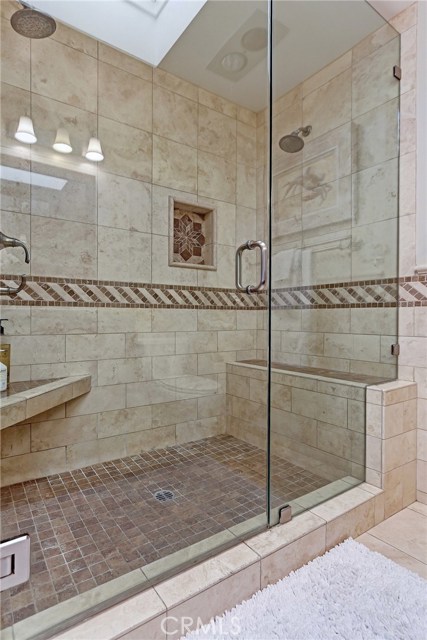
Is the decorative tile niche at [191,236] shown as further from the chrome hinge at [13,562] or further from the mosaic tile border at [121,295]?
the chrome hinge at [13,562]

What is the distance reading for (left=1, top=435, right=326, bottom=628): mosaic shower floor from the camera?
105 cm

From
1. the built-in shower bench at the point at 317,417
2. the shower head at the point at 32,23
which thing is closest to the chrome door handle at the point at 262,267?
the built-in shower bench at the point at 317,417

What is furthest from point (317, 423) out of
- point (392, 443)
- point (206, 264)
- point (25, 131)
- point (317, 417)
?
point (25, 131)

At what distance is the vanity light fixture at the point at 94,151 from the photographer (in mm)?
1943

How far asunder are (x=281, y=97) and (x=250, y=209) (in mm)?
720

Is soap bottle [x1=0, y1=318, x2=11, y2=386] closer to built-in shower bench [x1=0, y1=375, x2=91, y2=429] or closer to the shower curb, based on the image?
built-in shower bench [x1=0, y1=375, x2=91, y2=429]

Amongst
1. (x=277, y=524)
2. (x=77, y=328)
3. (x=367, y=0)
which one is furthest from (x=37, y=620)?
(x=367, y=0)

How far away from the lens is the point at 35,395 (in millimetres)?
1514

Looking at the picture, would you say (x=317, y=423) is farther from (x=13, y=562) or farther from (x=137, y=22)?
(x=137, y=22)

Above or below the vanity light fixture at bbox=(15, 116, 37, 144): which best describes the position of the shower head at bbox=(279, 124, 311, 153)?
above

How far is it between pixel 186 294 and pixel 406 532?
66.2 inches

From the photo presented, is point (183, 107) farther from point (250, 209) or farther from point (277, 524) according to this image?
point (277, 524)

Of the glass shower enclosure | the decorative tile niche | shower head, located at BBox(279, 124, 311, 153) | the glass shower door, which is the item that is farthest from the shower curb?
shower head, located at BBox(279, 124, 311, 153)

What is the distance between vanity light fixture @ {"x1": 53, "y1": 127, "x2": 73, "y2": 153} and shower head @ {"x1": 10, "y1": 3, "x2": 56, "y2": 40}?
45cm
